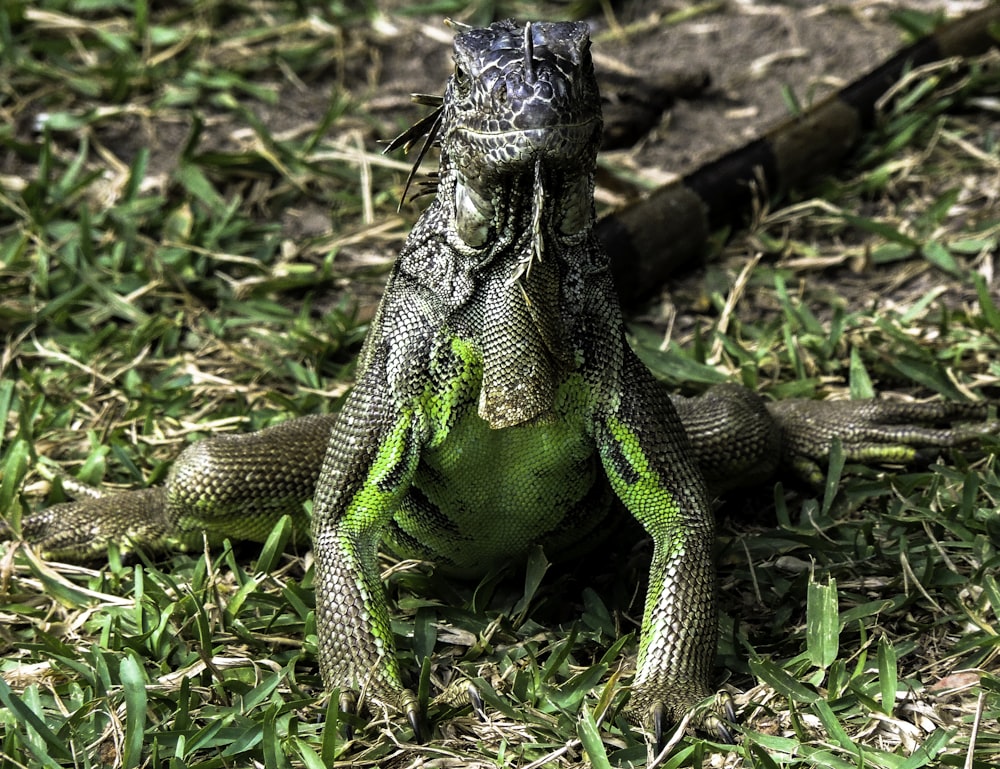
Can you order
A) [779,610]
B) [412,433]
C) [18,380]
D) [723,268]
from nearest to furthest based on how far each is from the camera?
[412,433], [779,610], [18,380], [723,268]

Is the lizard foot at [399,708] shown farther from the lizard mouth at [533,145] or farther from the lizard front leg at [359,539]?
the lizard mouth at [533,145]

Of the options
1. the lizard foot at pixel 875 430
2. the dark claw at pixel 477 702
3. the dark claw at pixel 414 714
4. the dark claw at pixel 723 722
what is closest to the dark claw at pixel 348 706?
the dark claw at pixel 414 714

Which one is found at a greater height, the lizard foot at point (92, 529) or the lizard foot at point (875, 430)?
the lizard foot at point (875, 430)

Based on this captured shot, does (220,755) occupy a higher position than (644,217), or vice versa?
(644,217)

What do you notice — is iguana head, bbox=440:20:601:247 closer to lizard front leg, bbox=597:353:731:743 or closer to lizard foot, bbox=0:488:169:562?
lizard front leg, bbox=597:353:731:743

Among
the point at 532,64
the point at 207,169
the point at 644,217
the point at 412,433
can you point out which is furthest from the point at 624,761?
the point at 207,169

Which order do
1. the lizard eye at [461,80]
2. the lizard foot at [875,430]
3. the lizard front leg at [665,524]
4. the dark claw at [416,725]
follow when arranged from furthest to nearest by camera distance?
the lizard foot at [875,430]
the lizard front leg at [665,524]
the dark claw at [416,725]
the lizard eye at [461,80]

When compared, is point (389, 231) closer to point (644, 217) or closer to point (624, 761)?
point (644, 217)

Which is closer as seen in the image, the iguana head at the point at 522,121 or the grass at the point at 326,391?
the iguana head at the point at 522,121

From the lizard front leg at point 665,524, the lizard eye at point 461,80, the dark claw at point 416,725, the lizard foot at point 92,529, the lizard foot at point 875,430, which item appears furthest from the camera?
the lizard foot at point 875,430
